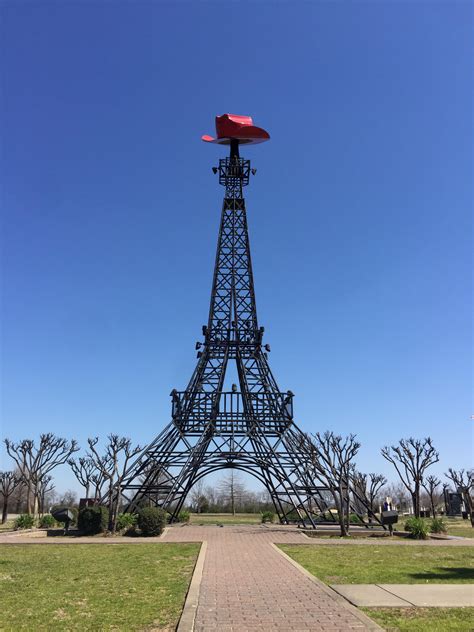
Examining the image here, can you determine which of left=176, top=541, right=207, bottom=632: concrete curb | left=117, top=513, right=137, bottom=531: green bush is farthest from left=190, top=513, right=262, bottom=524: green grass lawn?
left=176, top=541, right=207, bottom=632: concrete curb

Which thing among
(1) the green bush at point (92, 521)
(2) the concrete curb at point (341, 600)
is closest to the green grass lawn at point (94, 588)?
(2) the concrete curb at point (341, 600)

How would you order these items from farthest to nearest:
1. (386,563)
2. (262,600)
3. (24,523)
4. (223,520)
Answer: (223,520), (24,523), (386,563), (262,600)

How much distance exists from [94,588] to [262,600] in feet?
12.9

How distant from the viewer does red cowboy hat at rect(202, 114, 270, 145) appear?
1529 inches

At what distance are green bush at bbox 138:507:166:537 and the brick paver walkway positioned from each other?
7832 millimetres

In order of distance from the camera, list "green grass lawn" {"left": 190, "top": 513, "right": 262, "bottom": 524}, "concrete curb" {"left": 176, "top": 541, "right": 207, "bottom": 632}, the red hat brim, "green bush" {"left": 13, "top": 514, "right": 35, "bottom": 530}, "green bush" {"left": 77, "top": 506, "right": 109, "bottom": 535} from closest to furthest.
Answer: "concrete curb" {"left": 176, "top": 541, "right": 207, "bottom": 632} → "green bush" {"left": 77, "top": 506, "right": 109, "bottom": 535} → "green bush" {"left": 13, "top": 514, "right": 35, "bottom": 530} → "green grass lawn" {"left": 190, "top": 513, "right": 262, "bottom": 524} → the red hat brim

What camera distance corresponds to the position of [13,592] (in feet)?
33.4

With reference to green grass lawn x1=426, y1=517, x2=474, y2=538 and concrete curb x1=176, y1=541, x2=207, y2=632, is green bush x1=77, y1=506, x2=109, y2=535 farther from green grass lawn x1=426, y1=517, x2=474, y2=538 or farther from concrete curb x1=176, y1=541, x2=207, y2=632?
green grass lawn x1=426, y1=517, x2=474, y2=538

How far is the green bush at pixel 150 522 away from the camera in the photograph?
76.4 ft

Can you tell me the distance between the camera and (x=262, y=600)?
922 cm

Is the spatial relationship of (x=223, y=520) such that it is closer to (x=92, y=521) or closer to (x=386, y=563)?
(x=92, y=521)

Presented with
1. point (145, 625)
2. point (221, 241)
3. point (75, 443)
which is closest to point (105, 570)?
point (145, 625)

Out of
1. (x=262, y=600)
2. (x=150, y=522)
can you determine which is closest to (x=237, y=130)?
(x=150, y=522)

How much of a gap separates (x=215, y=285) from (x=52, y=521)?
20118 millimetres
